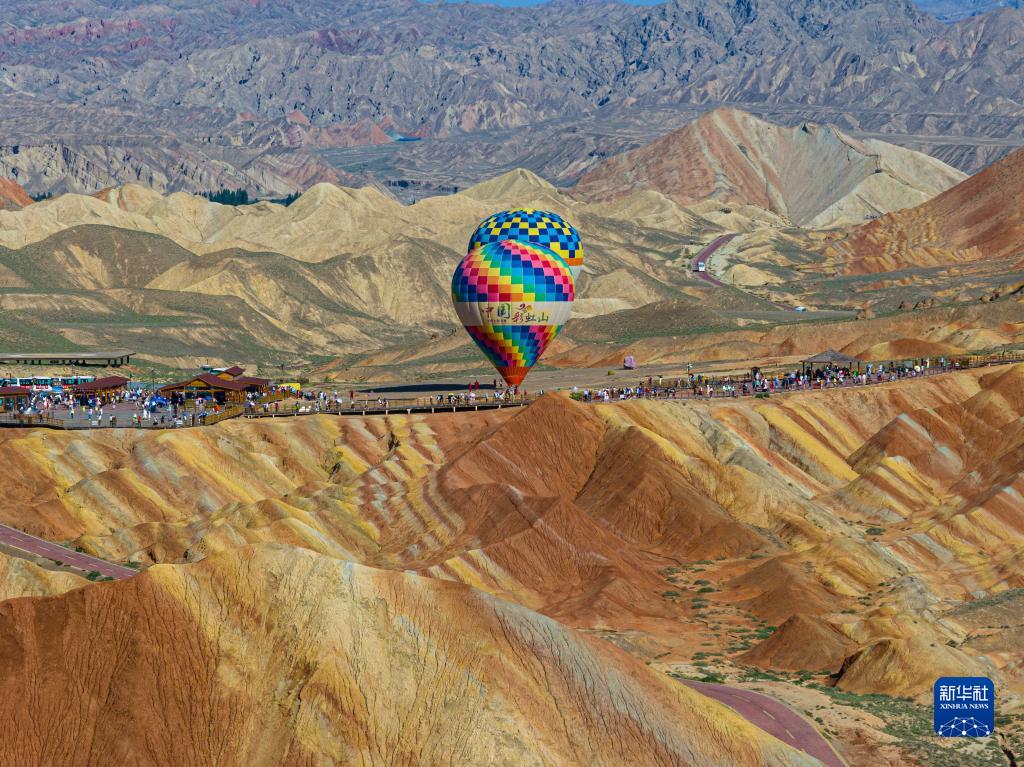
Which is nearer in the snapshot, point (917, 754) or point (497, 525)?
point (917, 754)

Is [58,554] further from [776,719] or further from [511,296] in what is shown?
[511,296]

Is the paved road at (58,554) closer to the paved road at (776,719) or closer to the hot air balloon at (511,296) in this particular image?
the paved road at (776,719)

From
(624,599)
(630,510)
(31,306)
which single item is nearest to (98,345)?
(31,306)

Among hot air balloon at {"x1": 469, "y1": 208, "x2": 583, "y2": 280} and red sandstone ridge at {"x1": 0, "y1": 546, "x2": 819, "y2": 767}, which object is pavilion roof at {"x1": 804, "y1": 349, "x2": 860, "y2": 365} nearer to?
hot air balloon at {"x1": 469, "y1": 208, "x2": 583, "y2": 280}

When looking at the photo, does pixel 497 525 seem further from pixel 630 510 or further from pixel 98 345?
pixel 98 345

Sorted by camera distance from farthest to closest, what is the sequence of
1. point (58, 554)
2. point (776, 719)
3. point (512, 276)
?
point (512, 276), point (58, 554), point (776, 719)

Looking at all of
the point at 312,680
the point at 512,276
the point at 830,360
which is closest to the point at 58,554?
the point at 312,680
